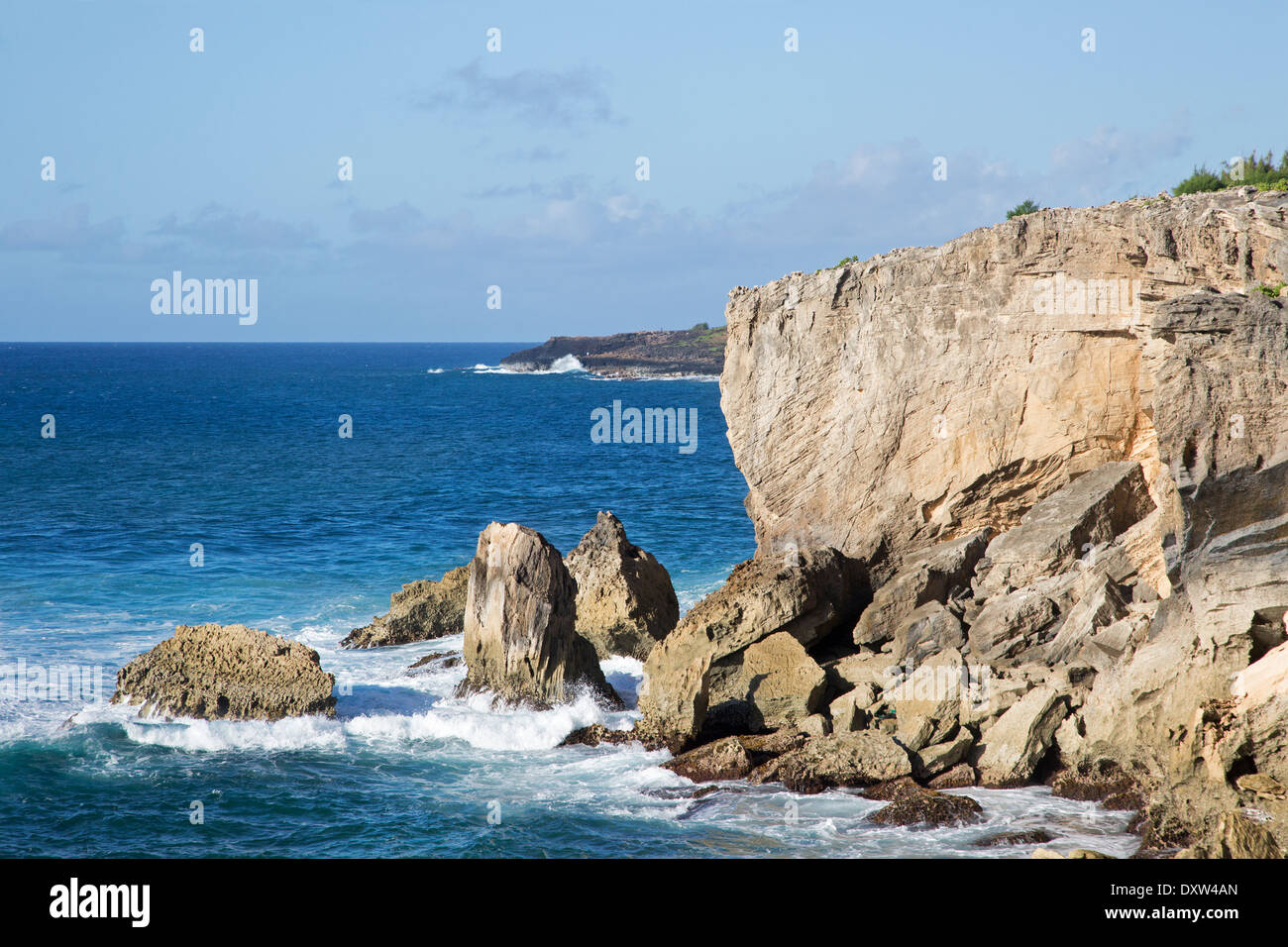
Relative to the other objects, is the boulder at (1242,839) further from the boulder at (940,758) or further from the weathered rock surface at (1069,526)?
the weathered rock surface at (1069,526)

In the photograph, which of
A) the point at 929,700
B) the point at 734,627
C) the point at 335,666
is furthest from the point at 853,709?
the point at 335,666

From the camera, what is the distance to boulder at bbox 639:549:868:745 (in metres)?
18.5

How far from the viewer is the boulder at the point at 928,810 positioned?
14.9 metres

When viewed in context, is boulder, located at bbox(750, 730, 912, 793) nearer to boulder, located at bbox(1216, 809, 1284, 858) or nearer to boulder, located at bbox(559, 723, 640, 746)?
boulder, located at bbox(559, 723, 640, 746)

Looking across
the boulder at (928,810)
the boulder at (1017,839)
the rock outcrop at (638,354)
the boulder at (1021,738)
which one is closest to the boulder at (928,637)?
the boulder at (1021,738)

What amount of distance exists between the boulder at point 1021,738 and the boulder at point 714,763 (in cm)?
376

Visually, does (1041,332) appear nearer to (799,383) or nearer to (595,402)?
(799,383)

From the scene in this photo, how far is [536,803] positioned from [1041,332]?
42.8ft

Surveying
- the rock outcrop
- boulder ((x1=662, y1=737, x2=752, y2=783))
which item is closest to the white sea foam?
the rock outcrop

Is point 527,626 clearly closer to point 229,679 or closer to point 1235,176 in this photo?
point 229,679

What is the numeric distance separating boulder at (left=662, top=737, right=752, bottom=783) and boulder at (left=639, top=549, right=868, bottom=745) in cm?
67

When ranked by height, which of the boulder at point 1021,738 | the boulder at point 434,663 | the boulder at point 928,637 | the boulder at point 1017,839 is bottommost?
the boulder at point 1017,839

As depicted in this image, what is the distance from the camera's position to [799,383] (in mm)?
23453

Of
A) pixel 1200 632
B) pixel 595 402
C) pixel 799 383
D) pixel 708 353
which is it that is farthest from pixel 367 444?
pixel 708 353
